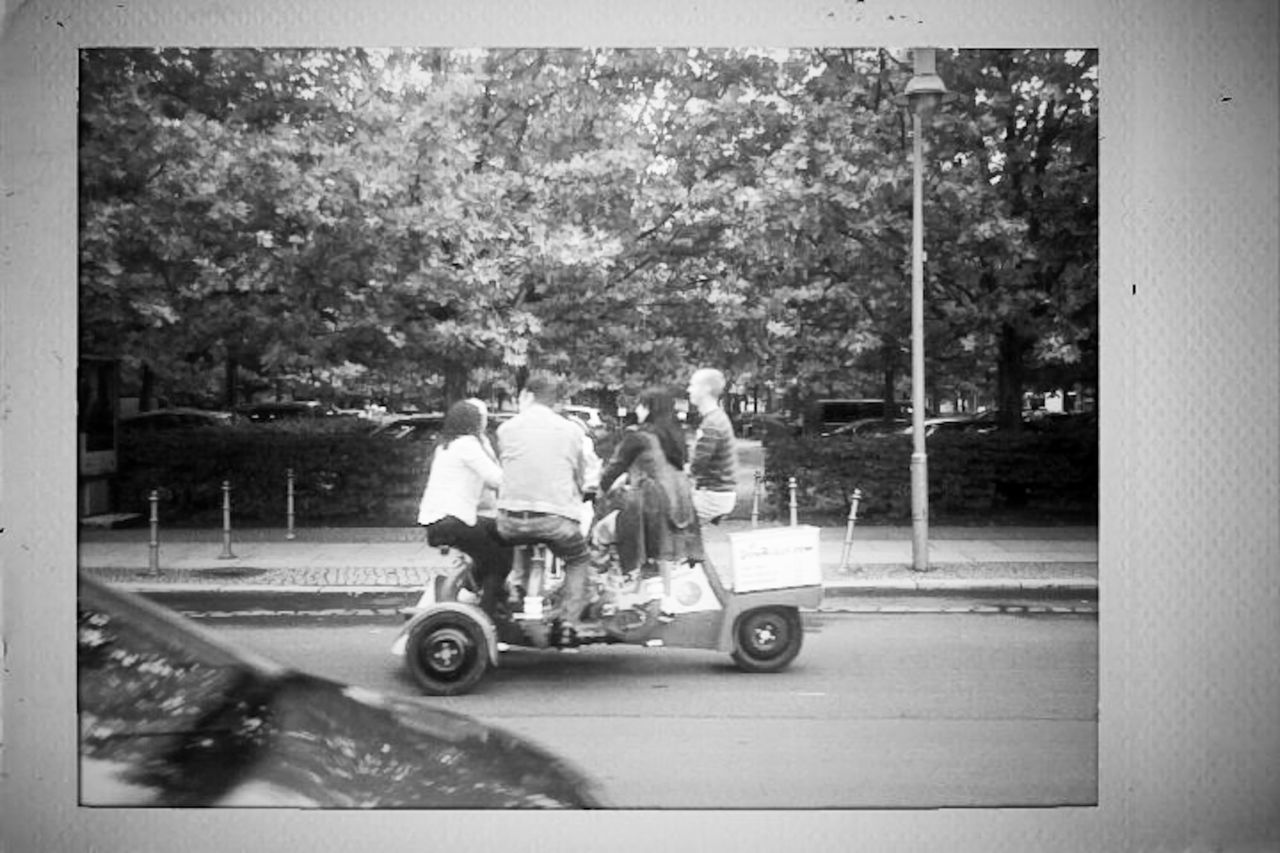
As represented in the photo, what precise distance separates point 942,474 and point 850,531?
46 centimetres

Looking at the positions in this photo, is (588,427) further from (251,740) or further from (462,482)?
(251,740)

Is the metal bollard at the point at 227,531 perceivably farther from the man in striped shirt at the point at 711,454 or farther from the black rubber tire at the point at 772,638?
the black rubber tire at the point at 772,638

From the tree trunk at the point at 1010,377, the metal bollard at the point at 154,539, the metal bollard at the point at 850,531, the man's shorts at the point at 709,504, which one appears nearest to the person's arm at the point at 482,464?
the man's shorts at the point at 709,504

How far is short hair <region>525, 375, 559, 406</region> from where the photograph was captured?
16.7 feet

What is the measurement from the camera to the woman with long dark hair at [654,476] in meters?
5.06

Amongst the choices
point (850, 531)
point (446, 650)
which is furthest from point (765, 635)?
point (446, 650)

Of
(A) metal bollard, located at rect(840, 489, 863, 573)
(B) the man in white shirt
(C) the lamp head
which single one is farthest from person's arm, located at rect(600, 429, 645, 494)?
(C) the lamp head

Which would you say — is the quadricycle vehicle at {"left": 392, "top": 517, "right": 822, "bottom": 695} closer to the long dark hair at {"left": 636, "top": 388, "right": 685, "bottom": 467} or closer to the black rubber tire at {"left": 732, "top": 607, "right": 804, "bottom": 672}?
the black rubber tire at {"left": 732, "top": 607, "right": 804, "bottom": 672}

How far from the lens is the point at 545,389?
201 inches

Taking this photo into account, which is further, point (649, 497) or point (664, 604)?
point (664, 604)

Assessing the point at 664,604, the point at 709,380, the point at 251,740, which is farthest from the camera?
the point at 664,604

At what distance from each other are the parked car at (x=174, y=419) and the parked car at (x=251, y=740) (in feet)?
2.07

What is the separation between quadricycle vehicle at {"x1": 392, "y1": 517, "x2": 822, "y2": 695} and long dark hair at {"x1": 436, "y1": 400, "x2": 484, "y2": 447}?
1.65 feet

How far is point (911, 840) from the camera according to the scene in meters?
4.88
